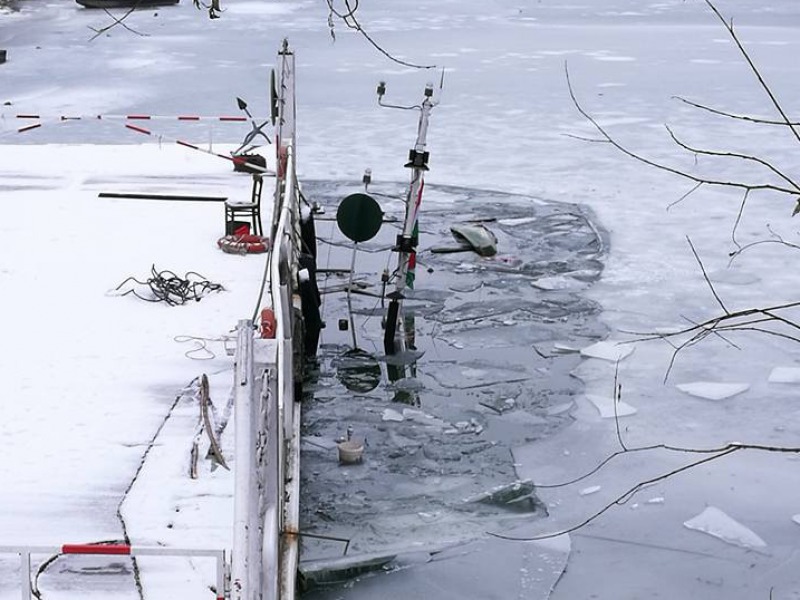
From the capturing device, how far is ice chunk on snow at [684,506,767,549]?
21.8 feet

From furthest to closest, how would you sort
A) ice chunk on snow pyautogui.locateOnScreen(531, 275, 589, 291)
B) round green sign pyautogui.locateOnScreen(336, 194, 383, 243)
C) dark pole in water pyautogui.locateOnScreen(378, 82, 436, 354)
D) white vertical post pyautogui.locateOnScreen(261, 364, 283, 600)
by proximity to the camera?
1. ice chunk on snow pyautogui.locateOnScreen(531, 275, 589, 291)
2. round green sign pyautogui.locateOnScreen(336, 194, 383, 243)
3. dark pole in water pyautogui.locateOnScreen(378, 82, 436, 354)
4. white vertical post pyautogui.locateOnScreen(261, 364, 283, 600)

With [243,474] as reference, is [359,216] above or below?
below

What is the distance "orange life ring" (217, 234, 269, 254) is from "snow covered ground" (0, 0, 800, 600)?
0.12 m

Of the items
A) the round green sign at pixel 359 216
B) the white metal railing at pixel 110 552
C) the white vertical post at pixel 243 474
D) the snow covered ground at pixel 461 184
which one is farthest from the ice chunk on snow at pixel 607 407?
the white vertical post at pixel 243 474

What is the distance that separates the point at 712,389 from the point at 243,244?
A: 388 centimetres

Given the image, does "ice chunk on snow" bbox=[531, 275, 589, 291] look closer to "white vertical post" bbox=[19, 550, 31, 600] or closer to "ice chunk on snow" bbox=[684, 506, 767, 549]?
"ice chunk on snow" bbox=[684, 506, 767, 549]

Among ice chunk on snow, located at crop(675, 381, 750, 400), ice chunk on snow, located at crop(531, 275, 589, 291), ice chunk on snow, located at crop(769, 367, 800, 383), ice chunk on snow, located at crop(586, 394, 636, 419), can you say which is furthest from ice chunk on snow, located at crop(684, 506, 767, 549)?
ice chunk on snow, located at crop(531, 275, 589, 291)

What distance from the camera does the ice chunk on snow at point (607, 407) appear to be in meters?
8.41

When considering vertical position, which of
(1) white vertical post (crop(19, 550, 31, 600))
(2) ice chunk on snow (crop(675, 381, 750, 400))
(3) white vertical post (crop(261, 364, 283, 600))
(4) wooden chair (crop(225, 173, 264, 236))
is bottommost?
(2) ice chunk on snow (crop(675, 381, 750, 400))

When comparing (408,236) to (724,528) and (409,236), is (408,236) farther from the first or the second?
(724,528)

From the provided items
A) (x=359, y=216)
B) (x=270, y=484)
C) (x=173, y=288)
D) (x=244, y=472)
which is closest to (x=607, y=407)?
(x=359, y=216)

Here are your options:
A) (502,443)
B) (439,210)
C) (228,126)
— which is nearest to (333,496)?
(502,443)

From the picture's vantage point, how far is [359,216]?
10500 millimetres

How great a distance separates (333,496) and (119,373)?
1474 mm
